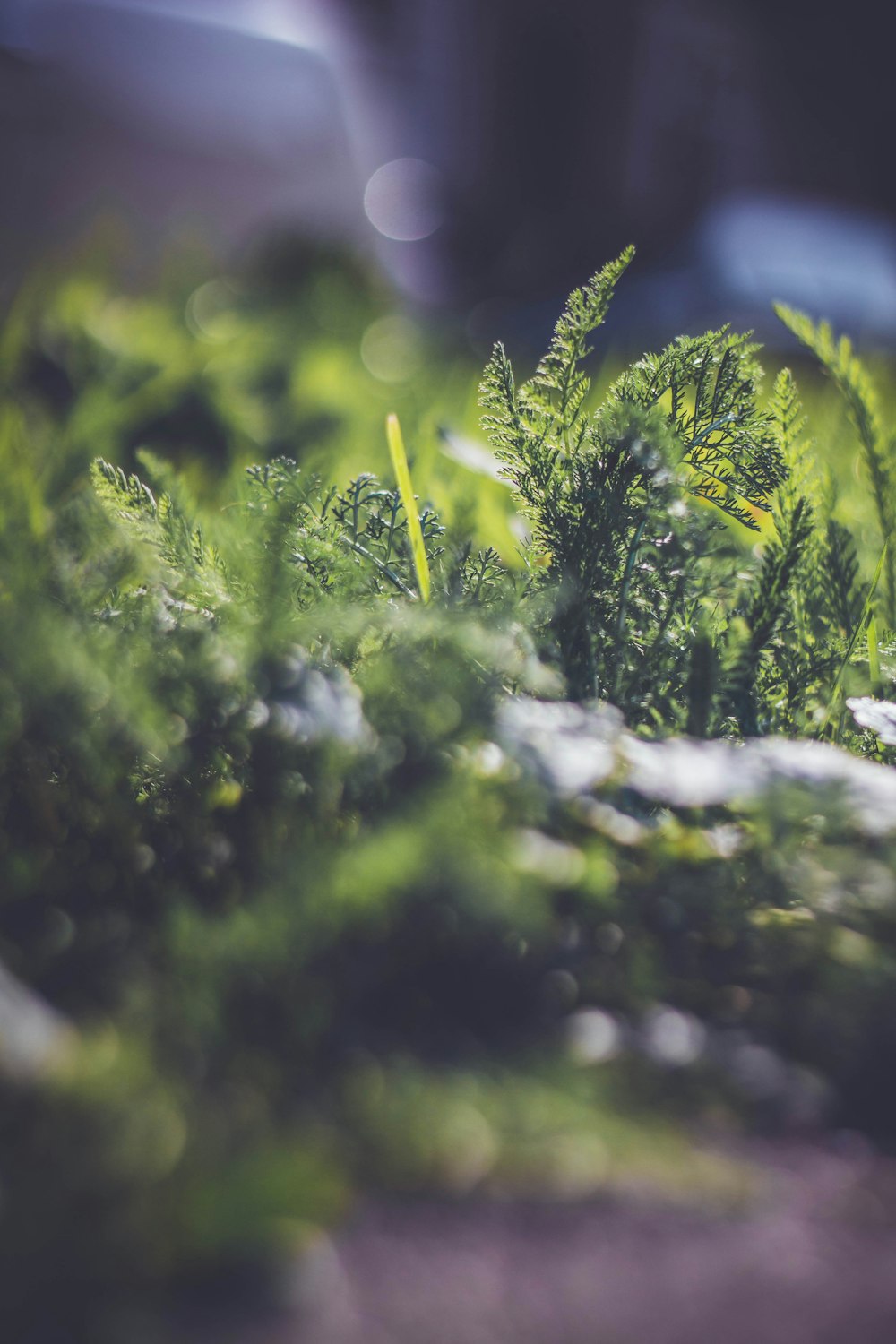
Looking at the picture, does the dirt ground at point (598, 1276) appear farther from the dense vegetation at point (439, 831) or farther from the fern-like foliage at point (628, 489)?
the fern-like foliage at point (628, 489)

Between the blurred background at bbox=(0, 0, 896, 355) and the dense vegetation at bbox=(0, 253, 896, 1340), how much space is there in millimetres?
3124

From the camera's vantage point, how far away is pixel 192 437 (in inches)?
108

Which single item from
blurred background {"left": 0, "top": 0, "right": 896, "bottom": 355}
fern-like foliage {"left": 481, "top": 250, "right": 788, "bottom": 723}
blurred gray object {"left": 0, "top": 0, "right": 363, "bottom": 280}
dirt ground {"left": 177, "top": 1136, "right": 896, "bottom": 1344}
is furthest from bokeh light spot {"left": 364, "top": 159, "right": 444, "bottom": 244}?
dirt ground {"left": 177, "top": 1136, "right": 896, "bottom": 1344}

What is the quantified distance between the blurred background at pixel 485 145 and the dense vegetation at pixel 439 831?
123 inches

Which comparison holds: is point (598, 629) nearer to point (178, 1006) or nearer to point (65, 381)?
point (178, 1006)

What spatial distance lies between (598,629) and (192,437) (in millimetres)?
1729

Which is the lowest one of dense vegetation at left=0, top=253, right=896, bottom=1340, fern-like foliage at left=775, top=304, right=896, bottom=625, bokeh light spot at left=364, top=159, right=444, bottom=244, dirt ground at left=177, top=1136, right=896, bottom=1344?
dirt ground at left=177, top=1136, right=896, bottom=1344

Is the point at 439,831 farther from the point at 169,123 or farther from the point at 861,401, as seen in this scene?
the point at 169,123

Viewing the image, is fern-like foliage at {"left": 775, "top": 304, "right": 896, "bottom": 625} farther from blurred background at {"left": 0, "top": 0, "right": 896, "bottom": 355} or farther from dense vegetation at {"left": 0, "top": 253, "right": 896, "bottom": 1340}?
blurred background at {"left": 0, "top": 0, "right": 896, "bottom": 355}

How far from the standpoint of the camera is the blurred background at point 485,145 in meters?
5.65

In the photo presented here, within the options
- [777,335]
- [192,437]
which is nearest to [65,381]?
[192,437]

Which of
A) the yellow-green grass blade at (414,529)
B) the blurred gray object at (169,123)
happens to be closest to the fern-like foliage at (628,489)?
the yellow-green grass blade at (414,529)

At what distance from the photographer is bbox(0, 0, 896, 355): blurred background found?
565 centimetres

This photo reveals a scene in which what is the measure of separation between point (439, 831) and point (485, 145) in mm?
13377
